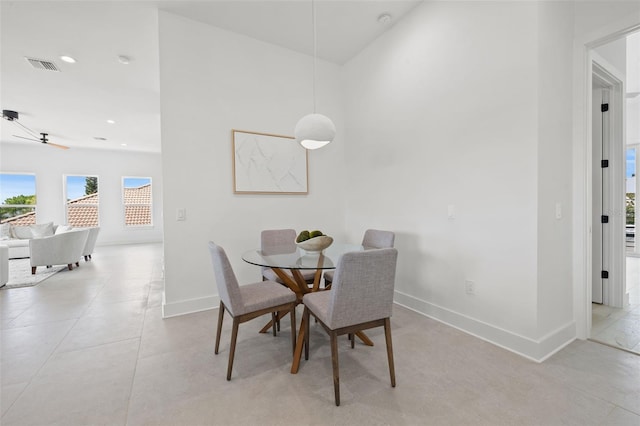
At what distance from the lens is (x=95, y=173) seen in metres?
8.06

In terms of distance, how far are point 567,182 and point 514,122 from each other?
70cm

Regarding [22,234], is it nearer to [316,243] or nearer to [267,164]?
[267,164]

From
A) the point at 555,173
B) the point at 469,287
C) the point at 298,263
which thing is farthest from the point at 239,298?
the point at 555,173

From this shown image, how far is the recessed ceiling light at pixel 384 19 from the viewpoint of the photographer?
9.50 ft

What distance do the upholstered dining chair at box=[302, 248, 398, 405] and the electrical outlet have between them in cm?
110

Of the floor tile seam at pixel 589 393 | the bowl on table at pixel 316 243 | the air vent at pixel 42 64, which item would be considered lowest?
the floor tile seam at pixel 589 393

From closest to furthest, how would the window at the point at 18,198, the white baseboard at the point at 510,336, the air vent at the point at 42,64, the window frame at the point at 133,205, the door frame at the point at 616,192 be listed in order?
the white baseboard at the point at 510,336, the door frame at the point at 616,192, the air vent at the point at 42,64, the window at the point at 18,198, the window frame at the point at 133,205

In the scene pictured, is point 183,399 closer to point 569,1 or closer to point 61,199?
point 569,1

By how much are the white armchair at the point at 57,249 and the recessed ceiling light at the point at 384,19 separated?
6002mm

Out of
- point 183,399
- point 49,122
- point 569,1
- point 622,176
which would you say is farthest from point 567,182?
point 49,122

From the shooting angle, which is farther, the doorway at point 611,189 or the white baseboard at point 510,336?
the doorway at point 611,189

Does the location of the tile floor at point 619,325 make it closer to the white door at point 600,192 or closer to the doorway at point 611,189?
the doorway at point 611,189

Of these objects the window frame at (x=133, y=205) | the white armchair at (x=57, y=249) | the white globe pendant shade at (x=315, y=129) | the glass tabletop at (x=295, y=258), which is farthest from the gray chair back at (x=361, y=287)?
the window frame at (x=133, y=205)

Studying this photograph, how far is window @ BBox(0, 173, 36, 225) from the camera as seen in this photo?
717 cm
